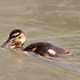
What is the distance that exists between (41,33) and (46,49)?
1.40m

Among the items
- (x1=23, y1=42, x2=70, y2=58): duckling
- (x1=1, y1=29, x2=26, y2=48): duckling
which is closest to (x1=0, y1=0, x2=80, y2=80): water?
(x1=23, y1=42, x2=70, y2=58): duckling

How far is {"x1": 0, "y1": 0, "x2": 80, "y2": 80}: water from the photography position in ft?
22.2

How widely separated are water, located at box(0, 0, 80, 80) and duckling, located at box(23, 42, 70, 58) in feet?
0.41

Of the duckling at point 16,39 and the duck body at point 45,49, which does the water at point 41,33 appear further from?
the duckling at point 16,39

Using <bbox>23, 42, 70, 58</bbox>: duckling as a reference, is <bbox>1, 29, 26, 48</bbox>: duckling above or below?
above

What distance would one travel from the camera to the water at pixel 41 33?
6.77m

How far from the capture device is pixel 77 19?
33.2 ft

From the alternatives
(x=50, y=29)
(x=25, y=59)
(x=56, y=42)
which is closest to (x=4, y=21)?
(x=50, y=29)

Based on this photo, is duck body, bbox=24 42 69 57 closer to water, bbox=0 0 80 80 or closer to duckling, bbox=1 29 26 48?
water, bbox=0 0 80 80

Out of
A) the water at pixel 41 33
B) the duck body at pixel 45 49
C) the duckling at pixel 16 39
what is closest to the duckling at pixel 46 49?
the duck body at pixel 45 49

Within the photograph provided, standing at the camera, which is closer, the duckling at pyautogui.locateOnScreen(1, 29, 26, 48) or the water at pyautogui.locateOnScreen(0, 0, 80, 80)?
the water at pyautogui.locateOnScreen(0, 0, 80, 80)

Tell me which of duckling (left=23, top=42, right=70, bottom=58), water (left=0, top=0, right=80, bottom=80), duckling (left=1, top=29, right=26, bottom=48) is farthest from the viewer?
duckling (left=1, top=29, right=26, bottom=48)

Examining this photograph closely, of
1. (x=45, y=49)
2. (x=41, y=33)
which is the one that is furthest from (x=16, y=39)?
(x=41, y=33)

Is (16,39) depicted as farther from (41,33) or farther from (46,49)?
(41,33)
